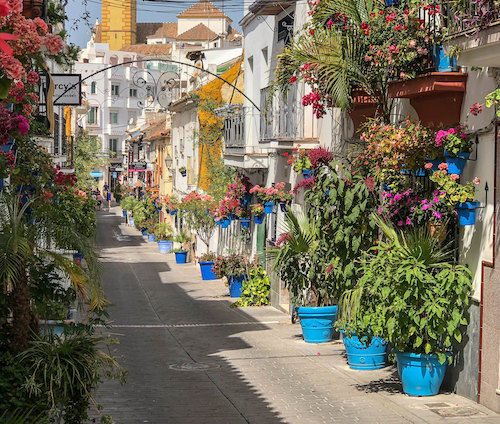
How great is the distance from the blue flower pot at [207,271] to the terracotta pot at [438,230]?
20.6 metres

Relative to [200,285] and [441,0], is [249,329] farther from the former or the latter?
[200,285]

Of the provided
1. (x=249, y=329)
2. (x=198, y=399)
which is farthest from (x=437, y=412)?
(x=249, y=329)

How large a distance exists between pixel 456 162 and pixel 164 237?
37.1m

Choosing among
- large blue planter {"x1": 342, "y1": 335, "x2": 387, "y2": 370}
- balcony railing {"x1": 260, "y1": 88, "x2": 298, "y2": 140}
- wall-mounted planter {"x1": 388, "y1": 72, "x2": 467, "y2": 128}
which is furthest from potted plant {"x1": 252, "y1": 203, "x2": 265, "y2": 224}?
wall-mounted planter {"x1": 388, "y1": 72, "x2": 467, "y2": 128}

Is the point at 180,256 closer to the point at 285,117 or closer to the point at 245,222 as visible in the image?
the point at 245,222

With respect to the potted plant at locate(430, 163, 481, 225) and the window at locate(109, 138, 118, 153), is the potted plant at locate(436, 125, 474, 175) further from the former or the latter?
the window at locate(109, 138, 118, 153)

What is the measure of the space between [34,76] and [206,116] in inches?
1103

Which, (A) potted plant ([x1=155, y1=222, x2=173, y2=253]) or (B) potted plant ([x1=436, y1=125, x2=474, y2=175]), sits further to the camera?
(A) potted plant ([x1=155, y1=222, x2=173, y2=253])

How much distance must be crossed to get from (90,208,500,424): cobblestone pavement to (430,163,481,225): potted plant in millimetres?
2456

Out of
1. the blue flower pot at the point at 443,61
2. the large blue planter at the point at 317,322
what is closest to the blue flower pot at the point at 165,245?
the large blue planter at the point at 317,322

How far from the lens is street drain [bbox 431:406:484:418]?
11.5 meters

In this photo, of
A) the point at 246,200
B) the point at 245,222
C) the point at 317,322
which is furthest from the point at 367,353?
the point at 245,222

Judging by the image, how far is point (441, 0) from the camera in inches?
463

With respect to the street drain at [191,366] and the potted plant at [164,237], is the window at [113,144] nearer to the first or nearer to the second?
the potted plant at [164,237]
